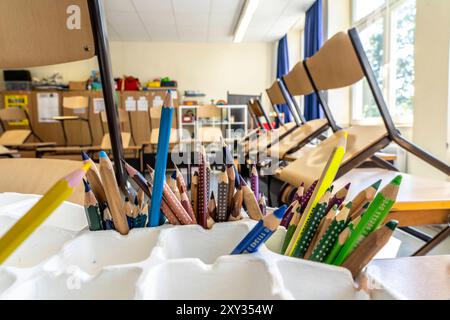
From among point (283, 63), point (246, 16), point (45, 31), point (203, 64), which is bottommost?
point (45, 31)

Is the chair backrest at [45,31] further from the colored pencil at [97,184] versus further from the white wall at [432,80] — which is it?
the white wall at [432,80]

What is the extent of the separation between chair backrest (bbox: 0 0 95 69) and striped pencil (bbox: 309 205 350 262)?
0.48 meters

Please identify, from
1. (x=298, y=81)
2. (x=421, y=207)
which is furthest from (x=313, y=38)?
(x=421, y=207)

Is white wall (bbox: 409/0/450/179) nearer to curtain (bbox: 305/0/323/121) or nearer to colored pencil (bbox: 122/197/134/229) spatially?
curtain (bbox: 305/0/323/121)

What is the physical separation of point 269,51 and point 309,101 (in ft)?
7.98

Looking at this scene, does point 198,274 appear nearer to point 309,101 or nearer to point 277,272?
point 277,272

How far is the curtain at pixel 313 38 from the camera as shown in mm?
4523

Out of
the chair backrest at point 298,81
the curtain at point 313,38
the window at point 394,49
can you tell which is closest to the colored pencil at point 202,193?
the chair backrest at point 298,81

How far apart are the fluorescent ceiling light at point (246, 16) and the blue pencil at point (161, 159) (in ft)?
14.6

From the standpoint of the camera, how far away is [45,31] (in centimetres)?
57

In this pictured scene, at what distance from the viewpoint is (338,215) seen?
10.5 inches

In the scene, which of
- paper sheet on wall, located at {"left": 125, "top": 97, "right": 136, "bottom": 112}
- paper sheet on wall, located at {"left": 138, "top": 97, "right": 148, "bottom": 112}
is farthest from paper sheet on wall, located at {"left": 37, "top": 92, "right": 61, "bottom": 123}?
paper sheet on wall, located at {"left": 138, "top": 97, "right": 148, "bottom": 112}

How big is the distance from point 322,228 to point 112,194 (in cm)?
20

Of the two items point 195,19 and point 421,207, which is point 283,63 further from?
point 421,207
